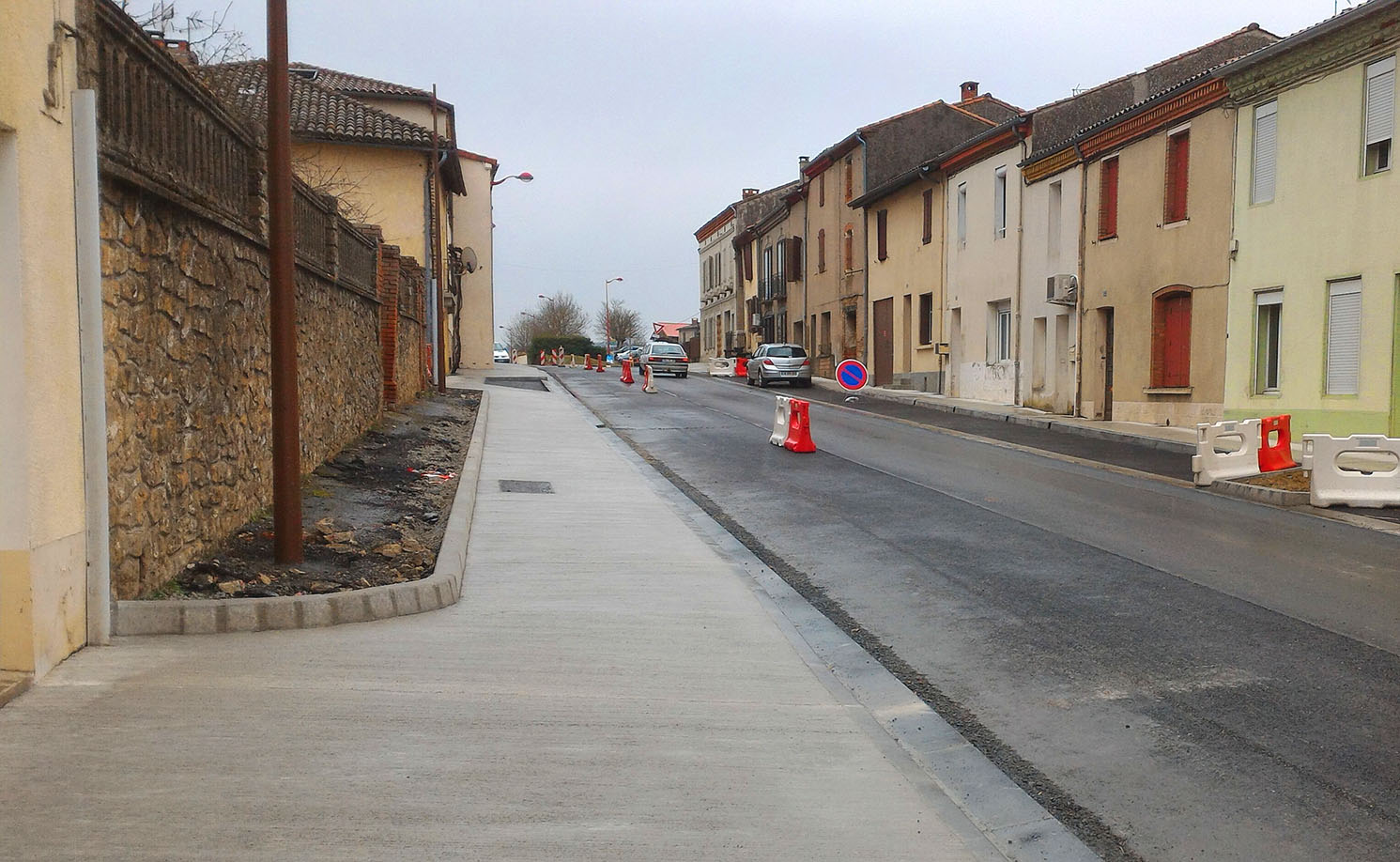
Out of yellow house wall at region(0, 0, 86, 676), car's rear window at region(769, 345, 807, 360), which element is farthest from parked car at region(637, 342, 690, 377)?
yellow house wall at region(0, 0, 86, 676)

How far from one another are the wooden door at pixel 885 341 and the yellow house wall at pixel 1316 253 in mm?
19602

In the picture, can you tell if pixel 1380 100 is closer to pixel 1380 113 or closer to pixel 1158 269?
pixel 1380 113

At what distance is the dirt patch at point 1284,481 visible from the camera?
12641mm

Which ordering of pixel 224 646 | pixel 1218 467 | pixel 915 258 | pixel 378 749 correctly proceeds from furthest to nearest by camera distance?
pixel 915 258
pixel 1218 467
pixel 224 646
pixel 378 749

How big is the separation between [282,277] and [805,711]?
4271mm

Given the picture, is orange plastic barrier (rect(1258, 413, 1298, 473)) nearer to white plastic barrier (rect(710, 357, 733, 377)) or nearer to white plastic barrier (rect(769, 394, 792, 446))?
white plastic barrier (rect(769, 394, 792, 446))

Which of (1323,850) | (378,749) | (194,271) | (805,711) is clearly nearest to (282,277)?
(194,271)

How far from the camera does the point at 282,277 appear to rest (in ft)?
23.1

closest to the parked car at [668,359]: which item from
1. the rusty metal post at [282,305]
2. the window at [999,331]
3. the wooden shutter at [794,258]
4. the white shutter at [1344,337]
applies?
the wooden shutter at [794,258]

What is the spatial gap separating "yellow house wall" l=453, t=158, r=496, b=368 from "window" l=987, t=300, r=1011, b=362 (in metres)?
25.0

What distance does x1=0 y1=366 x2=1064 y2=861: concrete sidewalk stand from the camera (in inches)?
136

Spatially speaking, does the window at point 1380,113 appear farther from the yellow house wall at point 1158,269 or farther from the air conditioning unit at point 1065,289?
the air conditioning unit at point 1065,289

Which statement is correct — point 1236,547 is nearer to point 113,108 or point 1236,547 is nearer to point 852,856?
point 852,856

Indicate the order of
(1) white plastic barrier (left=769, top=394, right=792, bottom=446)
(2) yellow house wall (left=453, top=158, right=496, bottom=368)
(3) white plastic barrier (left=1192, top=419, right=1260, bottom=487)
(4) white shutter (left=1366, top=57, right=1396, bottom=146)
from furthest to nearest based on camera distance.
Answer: (2) yellow house wall (left=453, top=158, right=496, bottom=368) < (1) white plastic barrier (left=769, top=394, right=792, bottom=446) < (4) white shutter (left=1366, top=57, right=1396, bottom=146) < (3) white plastic barrier (left=1192, top=419, right=1260, bottom=487)
